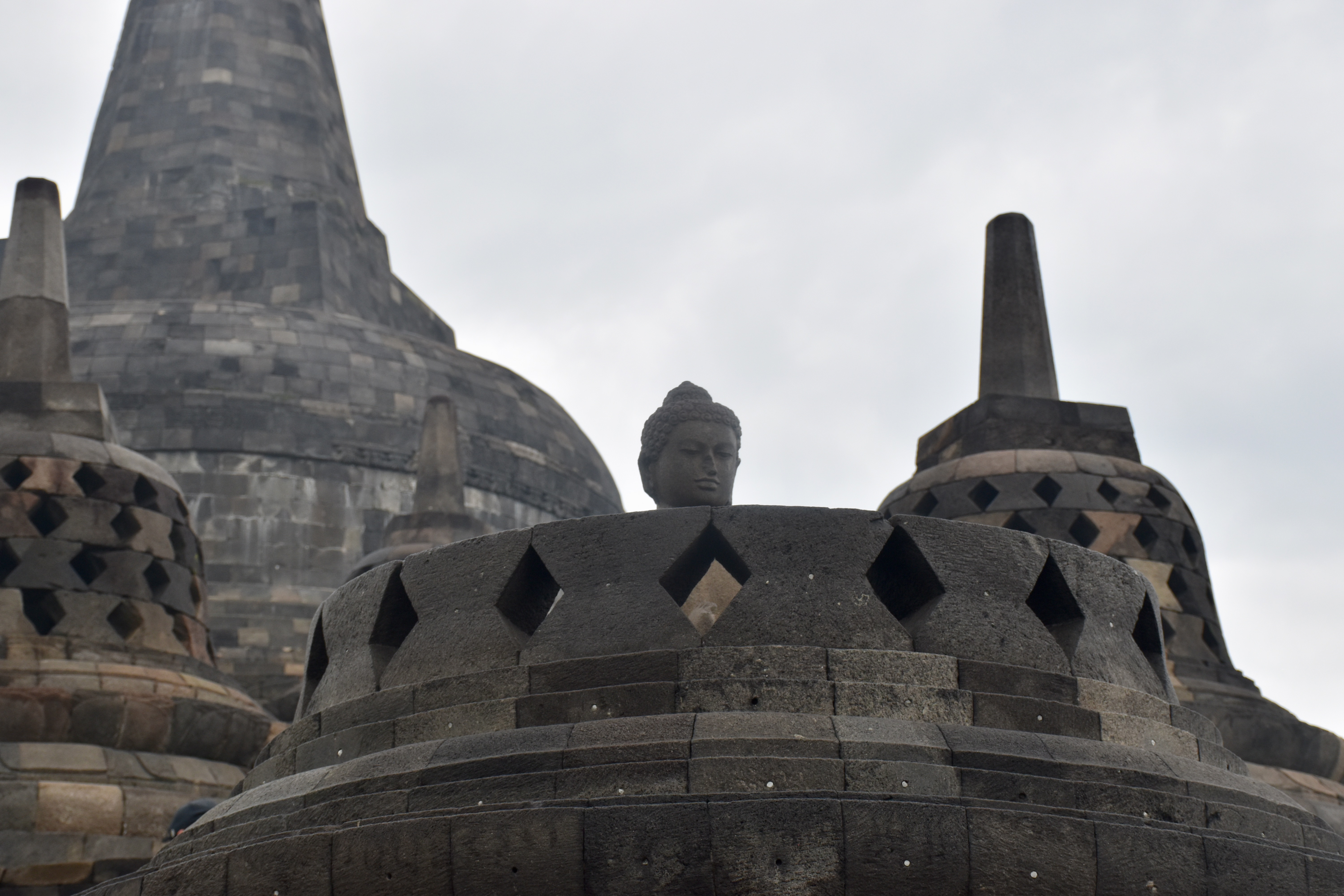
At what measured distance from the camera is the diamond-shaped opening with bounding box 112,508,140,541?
1384cm

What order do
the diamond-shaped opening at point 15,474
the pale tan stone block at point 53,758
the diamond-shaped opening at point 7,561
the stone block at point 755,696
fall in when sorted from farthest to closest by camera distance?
the diamond-shaped opening at point 15,474 → the diamond-shaped opening at point 7,561 → the pale tan stone block at point 53,758 → the stone block at point 755,696

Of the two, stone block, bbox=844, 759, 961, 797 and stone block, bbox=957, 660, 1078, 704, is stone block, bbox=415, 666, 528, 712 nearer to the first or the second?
stone block, bbox=844, 759, 961, 797

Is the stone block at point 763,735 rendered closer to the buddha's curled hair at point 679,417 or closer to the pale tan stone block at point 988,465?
the buddha's curled hair at point 679,417

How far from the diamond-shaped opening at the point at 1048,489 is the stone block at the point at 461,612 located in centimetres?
696

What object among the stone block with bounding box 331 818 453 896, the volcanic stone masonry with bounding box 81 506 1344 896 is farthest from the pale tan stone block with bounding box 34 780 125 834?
the stone block with bounding box 331 818 453 896

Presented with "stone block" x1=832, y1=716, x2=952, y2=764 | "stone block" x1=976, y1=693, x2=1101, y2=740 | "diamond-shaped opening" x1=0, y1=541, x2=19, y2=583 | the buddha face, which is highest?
"diamond-shaped opening" x1=0, y1=541, x2=19, y2=583

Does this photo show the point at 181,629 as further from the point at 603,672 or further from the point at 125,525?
the point at 603,672

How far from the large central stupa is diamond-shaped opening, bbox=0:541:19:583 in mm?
3687

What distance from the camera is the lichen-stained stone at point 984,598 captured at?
7.14m

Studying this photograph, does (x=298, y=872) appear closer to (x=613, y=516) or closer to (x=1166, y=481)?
(x=613, y=516)

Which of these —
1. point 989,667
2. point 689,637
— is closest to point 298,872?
point 689,637

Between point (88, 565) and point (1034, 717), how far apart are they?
8.77 meters

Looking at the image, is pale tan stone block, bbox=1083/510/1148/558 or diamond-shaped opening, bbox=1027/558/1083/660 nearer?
diamond-shaped opening, bbox=1027/558/1083/660

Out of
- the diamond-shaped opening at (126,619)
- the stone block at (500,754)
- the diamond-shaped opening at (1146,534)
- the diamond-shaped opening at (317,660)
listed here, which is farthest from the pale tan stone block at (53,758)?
the diamond-shaped opening at (1146,534)
